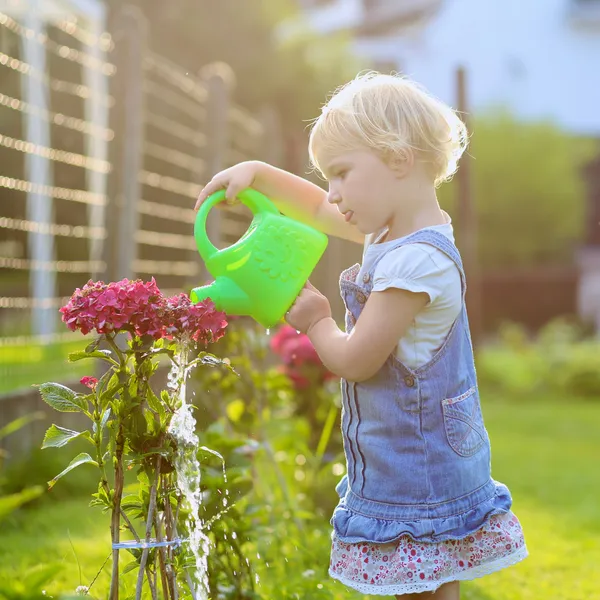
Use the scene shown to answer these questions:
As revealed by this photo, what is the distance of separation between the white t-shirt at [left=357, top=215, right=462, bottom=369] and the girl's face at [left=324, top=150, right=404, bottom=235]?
8 cm

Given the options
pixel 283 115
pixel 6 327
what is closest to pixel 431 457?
pixel 6 327

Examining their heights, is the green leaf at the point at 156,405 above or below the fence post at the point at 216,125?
below

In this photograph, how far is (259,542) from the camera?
106 inches

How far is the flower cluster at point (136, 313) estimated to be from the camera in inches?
64.1

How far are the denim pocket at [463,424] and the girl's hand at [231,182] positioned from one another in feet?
1.82

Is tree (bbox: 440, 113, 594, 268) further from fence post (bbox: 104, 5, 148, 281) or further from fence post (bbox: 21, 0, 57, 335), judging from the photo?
fence post (bbox: 104, 5, 148, 281)

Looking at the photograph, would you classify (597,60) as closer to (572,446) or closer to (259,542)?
(572,446)

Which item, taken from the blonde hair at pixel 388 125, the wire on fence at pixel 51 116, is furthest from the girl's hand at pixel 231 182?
the wire on fence at pixel 51 116

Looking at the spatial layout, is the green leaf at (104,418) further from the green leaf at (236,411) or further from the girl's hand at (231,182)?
the green leaf at (236,411)

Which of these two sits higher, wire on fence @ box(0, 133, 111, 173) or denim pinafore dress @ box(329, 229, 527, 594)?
wire on fence @ box(0, 133, 111, 173)

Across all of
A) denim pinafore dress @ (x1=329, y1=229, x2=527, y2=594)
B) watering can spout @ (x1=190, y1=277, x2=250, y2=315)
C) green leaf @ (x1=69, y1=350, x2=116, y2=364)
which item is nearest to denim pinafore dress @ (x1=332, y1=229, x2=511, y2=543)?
denim pinafore dress @ (x1=329, y1=229, x2=527, y2=594)

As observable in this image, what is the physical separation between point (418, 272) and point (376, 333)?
133 mm

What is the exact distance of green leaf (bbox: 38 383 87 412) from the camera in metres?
1.68

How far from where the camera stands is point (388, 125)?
1.78 meters
